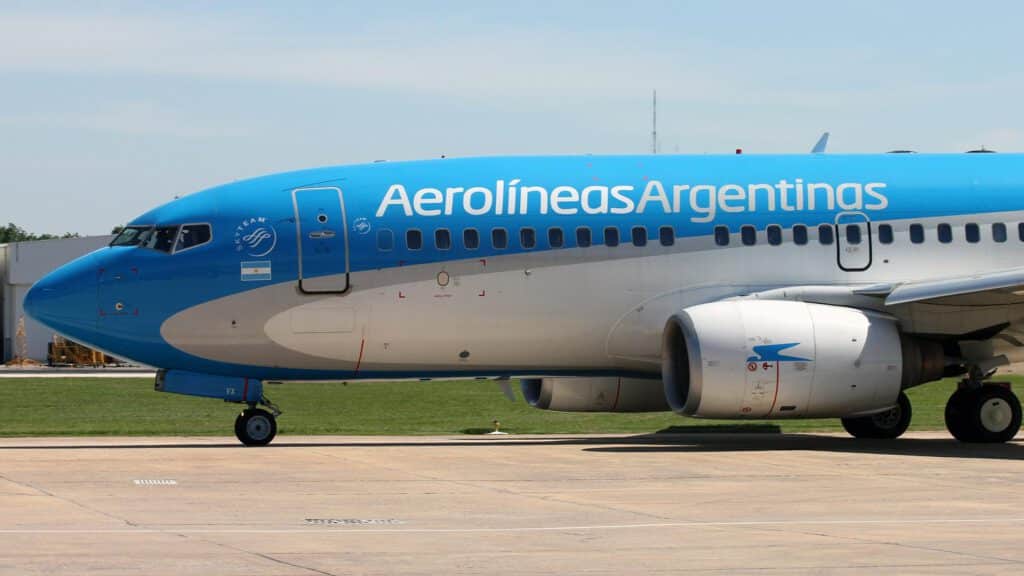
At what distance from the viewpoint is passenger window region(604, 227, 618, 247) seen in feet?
80.3

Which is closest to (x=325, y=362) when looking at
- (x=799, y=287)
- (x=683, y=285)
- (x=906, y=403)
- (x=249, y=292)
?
(x=249, y=292)

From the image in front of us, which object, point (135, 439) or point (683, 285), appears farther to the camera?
point (135, 439)

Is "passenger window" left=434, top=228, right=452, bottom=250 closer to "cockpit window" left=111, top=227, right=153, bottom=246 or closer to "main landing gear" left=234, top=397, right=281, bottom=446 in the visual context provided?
"main landing gear" left=234, top=397, right=281, bottom=446

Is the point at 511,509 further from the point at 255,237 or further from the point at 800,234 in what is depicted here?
the point at 800,234

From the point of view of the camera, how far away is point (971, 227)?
990 inches

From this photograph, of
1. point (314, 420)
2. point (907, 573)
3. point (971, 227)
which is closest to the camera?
point (907, 573)

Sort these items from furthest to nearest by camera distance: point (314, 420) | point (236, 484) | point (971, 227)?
point (314, 420), point (971, 227), point (236, 484)

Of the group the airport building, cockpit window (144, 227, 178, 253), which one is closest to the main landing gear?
cockpit window (144, 227, 178, 253)

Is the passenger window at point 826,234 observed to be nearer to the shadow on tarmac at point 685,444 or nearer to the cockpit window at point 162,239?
the shadow on tarmac at point 685,444

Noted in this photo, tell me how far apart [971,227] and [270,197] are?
10347 mm

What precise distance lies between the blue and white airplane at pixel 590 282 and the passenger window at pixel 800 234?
0.07 feet

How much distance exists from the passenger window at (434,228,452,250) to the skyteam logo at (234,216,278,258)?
227 centimetres

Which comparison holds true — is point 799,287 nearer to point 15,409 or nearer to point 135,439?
point 135,439

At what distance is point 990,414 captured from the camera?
81.1 ft
